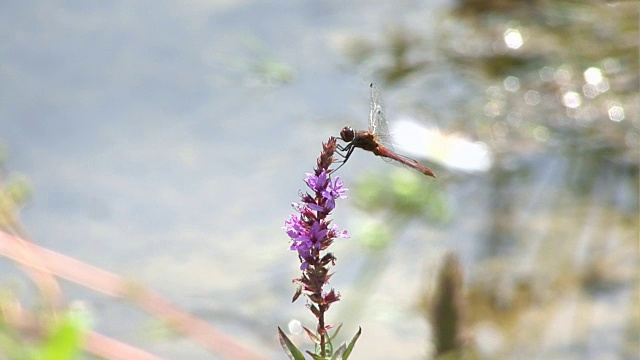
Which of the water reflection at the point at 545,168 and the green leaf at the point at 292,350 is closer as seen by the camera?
the green leaf at the point at 292,350

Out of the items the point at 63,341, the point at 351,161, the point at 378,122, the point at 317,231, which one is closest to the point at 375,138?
the point at 378,122

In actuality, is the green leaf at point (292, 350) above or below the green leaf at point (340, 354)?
below

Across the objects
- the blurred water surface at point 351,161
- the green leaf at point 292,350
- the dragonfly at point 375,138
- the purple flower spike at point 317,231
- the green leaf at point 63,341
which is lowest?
the green leaf at point 292,350

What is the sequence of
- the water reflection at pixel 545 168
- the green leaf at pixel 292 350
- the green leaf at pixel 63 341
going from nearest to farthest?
the green leaf at pixel 292 350
the green leaf at pixel 63 341
the water reflection at pixel 545 168

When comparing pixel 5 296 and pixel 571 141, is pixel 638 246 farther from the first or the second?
pixel 5 296

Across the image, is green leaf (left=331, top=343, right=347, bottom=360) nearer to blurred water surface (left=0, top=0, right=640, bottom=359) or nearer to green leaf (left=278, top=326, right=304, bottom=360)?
green leaf (left=278, top=326, right=304, bottom=360)

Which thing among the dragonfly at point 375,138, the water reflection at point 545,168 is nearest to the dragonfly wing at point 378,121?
the dragonfly at point 375,138

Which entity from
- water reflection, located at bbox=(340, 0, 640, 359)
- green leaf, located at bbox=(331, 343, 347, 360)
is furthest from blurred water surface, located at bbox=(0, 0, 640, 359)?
green leaf, located at bbox=(331, 343, 347, 360)

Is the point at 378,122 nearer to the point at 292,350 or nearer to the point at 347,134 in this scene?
the point at 347,134

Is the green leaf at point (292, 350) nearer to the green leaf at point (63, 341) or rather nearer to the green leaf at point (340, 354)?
the green leaf at point (340, 354)
